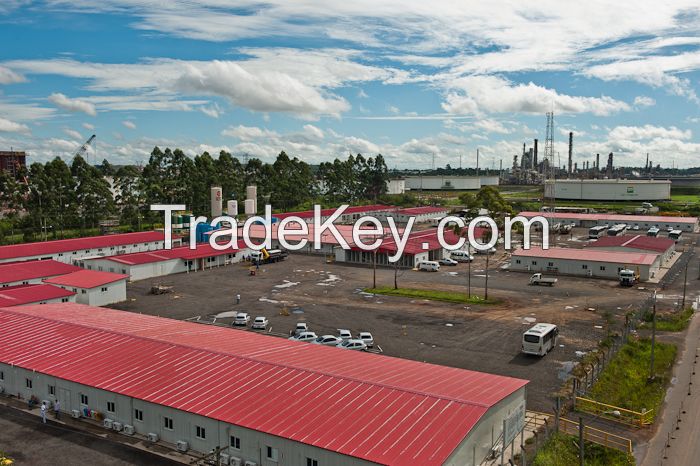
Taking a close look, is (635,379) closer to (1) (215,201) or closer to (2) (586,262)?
(2) (586,262)

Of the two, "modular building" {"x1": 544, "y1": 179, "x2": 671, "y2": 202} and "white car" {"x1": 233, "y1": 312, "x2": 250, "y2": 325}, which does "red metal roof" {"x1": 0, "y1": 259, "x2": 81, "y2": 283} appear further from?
"modular building" {"x1": 544, "y1": 179, "x2": 671, "y2": 202}

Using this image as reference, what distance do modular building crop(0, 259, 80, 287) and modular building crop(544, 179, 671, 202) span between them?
122 m

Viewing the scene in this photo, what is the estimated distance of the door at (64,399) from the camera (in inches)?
941

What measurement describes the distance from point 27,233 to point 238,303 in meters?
47.2

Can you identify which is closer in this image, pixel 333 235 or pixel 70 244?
pixel 70 244

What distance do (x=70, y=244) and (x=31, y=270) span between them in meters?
13.7

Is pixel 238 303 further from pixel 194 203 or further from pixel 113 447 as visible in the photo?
pixel 194 203

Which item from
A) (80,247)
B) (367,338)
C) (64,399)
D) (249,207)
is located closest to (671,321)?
(367,338)

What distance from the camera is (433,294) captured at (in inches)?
1857

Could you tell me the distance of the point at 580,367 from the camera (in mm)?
29359

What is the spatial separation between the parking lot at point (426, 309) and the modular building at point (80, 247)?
13.5 metres

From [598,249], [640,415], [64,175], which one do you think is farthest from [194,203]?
[640,415]

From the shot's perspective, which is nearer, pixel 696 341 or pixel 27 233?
pixel 696 341

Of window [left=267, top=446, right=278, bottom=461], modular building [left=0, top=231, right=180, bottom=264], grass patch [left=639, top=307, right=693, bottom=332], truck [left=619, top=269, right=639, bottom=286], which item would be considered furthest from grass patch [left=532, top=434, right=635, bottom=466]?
modular building [left=0, top=231, right=180, bottom=264]
